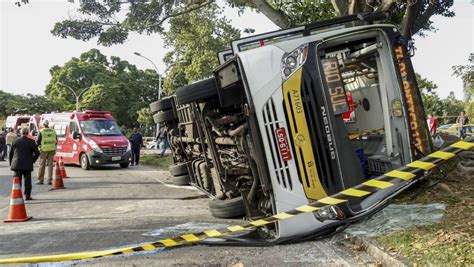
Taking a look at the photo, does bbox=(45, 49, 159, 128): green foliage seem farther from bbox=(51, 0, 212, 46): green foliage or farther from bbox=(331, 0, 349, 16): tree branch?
bbox=(331, 0, 349, 16): tree branch

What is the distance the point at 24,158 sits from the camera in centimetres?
891

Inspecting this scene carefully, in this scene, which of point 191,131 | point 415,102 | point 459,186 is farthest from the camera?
point 191,131

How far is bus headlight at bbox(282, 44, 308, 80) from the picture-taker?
4875 millimetres

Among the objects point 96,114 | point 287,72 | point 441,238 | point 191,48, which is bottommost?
point 441,238

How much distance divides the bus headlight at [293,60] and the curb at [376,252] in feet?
6.29

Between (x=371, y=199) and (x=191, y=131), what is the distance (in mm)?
3534

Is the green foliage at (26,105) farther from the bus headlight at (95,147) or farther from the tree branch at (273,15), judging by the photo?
the tree branch at (273,15)

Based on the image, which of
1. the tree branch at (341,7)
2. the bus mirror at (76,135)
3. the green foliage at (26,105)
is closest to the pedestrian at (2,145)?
the bus mirror at (76,135)

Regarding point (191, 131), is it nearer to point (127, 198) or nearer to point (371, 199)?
point (127, 198)

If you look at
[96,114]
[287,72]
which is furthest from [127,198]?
[96,114]

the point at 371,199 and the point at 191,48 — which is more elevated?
the point at 191,48

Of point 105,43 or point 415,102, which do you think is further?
point 105,43

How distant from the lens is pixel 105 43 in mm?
15227

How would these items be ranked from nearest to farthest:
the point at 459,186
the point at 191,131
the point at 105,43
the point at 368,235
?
1. the point at 368,235
2. the point at 459,186
3. the point at 191,131
4. the point at 105,43
